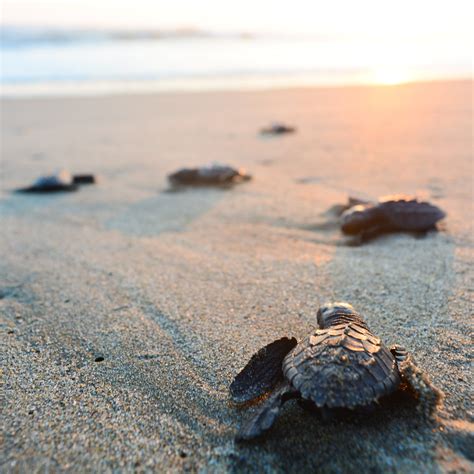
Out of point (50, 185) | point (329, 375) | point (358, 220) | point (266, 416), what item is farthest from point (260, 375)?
point (50, 185)

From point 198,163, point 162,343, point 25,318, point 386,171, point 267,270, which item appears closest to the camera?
point 162,343

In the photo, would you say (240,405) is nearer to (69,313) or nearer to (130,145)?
(69,313)

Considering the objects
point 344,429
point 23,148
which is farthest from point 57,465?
point 23,148

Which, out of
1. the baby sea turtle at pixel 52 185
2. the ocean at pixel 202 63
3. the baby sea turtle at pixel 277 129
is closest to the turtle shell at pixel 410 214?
the baby sea turtle at pixel 52 185

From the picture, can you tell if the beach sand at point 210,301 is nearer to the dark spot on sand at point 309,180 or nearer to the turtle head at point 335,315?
the dark spot on sand at point 309,180

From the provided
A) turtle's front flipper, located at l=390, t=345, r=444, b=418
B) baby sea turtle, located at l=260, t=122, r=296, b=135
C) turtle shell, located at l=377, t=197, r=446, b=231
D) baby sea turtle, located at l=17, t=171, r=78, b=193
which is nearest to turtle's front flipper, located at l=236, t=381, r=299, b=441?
turtle's front flipper, located at l=390, t=345, r=444, b=418

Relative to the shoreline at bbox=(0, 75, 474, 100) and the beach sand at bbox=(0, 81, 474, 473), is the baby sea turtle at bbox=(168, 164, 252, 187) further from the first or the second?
the shoreline at bbox=(0, 75, 474, 100)

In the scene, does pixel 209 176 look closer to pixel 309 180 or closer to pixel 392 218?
pixel 309 180
